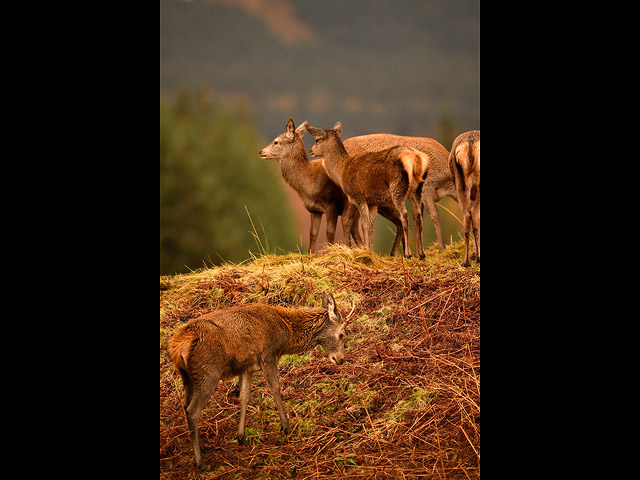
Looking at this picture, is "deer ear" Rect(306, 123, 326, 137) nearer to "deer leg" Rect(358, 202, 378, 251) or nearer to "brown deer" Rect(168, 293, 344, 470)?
"deer leg" Rect(358, 202, 378, 251)

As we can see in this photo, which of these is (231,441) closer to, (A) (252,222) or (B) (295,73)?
(A) (252,222)

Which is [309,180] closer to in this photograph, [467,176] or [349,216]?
[349,216]

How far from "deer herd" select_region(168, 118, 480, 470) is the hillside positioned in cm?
7

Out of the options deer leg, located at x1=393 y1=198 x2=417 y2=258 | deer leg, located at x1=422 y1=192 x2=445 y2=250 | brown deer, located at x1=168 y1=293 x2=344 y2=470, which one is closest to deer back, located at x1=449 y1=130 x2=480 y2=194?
deer leg, located at x1=393 y1=198 x2=417 y2=258

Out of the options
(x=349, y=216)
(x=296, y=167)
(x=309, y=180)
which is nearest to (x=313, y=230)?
(x=296, y=167)

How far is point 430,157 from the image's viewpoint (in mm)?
3465

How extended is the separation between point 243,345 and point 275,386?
0.20m

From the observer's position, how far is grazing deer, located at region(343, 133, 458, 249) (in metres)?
3.01

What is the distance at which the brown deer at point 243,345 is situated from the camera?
5.95 ft

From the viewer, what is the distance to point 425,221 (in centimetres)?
424

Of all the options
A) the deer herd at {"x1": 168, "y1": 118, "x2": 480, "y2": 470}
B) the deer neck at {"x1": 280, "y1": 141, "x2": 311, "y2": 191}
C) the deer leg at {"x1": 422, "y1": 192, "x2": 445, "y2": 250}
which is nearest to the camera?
the deer herd at {"x1": 168, "y1": 118, "x2": 480, "y2": 470}

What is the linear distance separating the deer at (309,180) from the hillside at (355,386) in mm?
450
